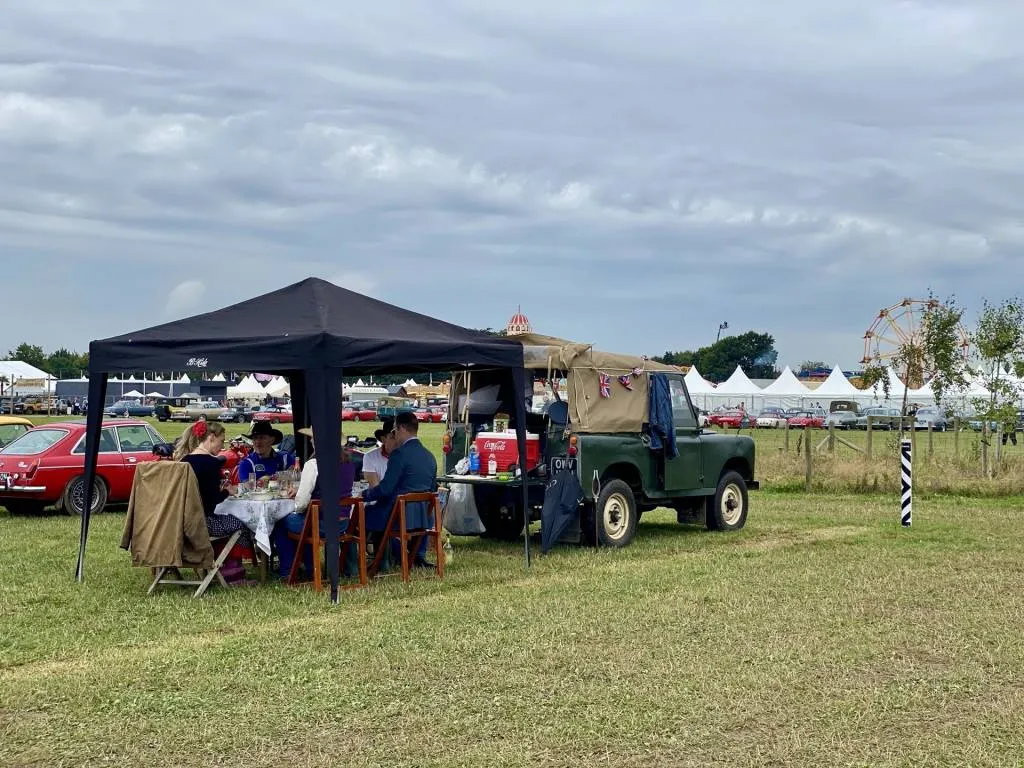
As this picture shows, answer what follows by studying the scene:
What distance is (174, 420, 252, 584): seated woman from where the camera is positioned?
1052 cm

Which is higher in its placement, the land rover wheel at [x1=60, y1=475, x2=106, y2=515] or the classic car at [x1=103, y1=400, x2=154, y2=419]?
the classic car at [x1=103, y1=400, x2=154, y2=419]

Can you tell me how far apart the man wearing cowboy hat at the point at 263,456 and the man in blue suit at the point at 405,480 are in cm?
103

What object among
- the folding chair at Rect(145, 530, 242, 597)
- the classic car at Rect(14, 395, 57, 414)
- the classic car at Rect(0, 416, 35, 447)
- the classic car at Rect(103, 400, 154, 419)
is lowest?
the folding chair at Rect(145, 530, 242, 597)

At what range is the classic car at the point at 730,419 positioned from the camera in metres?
60.8

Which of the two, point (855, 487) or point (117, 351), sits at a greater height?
point (117, 351)

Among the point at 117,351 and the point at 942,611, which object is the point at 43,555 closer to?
the point at 117,351

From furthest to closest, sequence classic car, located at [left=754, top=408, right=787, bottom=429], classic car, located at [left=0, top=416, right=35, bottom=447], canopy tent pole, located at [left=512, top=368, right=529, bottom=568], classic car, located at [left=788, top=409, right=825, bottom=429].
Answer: classic car, located at [left=754, top=408, right=787, bottom=429], classic car, located at [left=788, top=409, right=825, bottom=429], classic car, located at [left=0, top=416, right=35, bottom=447], canopy tent pole, located at [left=512, top=368, right=529, bottom=568]

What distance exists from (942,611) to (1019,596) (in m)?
1.14

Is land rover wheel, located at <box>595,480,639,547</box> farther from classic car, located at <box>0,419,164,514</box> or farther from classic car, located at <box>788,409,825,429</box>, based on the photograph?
classic car, located at <box>788,409,825,429</box>

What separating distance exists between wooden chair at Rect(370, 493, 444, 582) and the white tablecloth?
94cm

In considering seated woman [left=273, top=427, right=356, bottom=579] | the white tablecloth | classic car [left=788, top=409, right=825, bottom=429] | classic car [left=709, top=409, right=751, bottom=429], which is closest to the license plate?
seated woman [left=273, top=427, right=356, bottom=579]

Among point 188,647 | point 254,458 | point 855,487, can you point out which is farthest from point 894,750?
point 855,487

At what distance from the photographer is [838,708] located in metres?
6.51

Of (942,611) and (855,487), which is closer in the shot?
(942,611)
